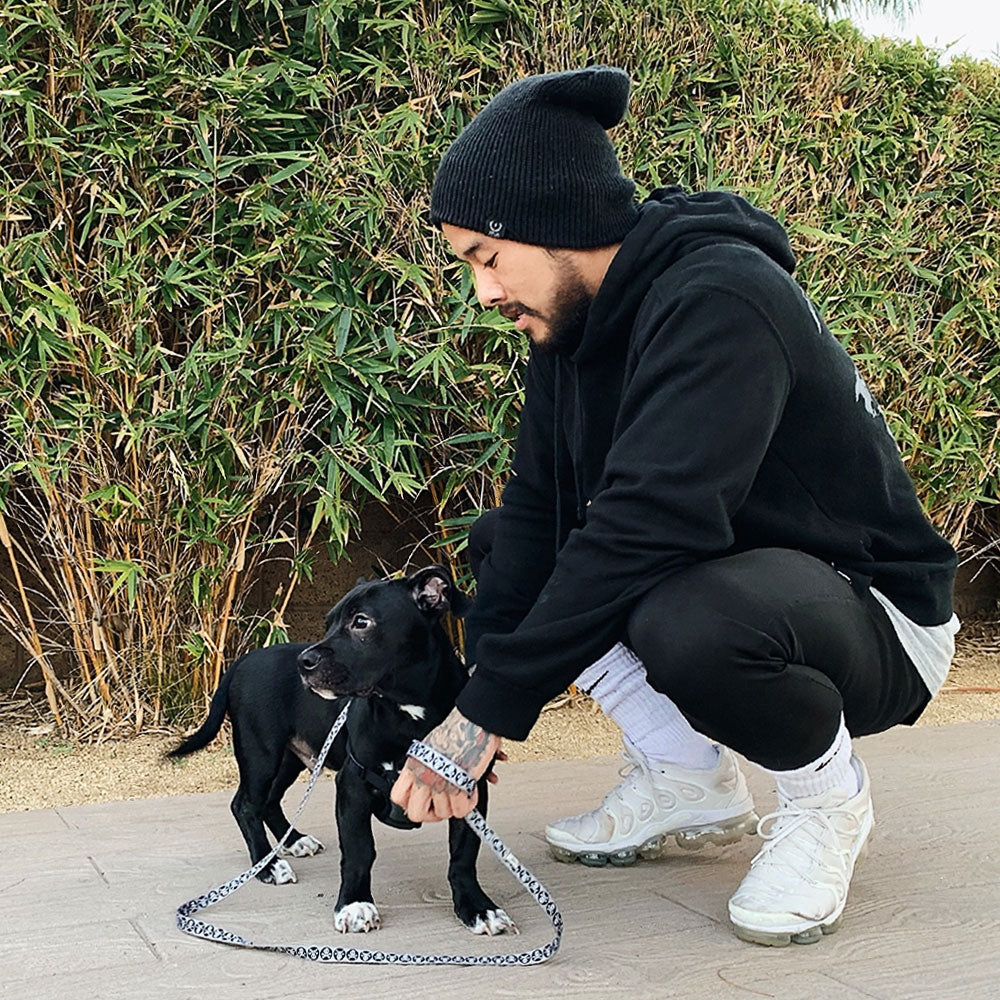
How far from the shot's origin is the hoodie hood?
228 centimetres


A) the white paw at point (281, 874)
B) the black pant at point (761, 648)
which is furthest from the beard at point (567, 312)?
the white paw at point (281, 874)

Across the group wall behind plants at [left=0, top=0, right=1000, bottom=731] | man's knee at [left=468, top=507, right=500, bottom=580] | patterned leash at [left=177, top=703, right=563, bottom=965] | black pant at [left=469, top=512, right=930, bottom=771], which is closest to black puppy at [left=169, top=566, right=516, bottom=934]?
patterned leash at [left=177, top=703, right=563, bottom=965]

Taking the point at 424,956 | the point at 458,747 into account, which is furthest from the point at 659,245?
the point at 424,956

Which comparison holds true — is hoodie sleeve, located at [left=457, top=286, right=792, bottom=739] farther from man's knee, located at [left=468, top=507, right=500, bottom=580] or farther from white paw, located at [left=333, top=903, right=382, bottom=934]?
man's knee, located at [left=468, top=507, right=500, bottom=580]

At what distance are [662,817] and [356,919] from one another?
27.6 inches

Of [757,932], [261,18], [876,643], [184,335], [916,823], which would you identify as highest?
[261,18]

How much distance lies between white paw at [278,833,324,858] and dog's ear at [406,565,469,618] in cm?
61

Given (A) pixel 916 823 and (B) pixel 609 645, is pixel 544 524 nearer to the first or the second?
(B) pixel 609 645

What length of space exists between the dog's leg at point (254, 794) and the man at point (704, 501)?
555 millimetres

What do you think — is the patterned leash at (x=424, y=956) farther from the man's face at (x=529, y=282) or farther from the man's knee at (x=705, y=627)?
the man's face at (x=529, y=282)

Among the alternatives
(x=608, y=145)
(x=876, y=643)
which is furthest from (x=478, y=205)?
(x=876, y=643)

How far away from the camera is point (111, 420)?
3.51m

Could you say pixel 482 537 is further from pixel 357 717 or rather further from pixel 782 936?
pixel 782 936

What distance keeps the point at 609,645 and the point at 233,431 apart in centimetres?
170
